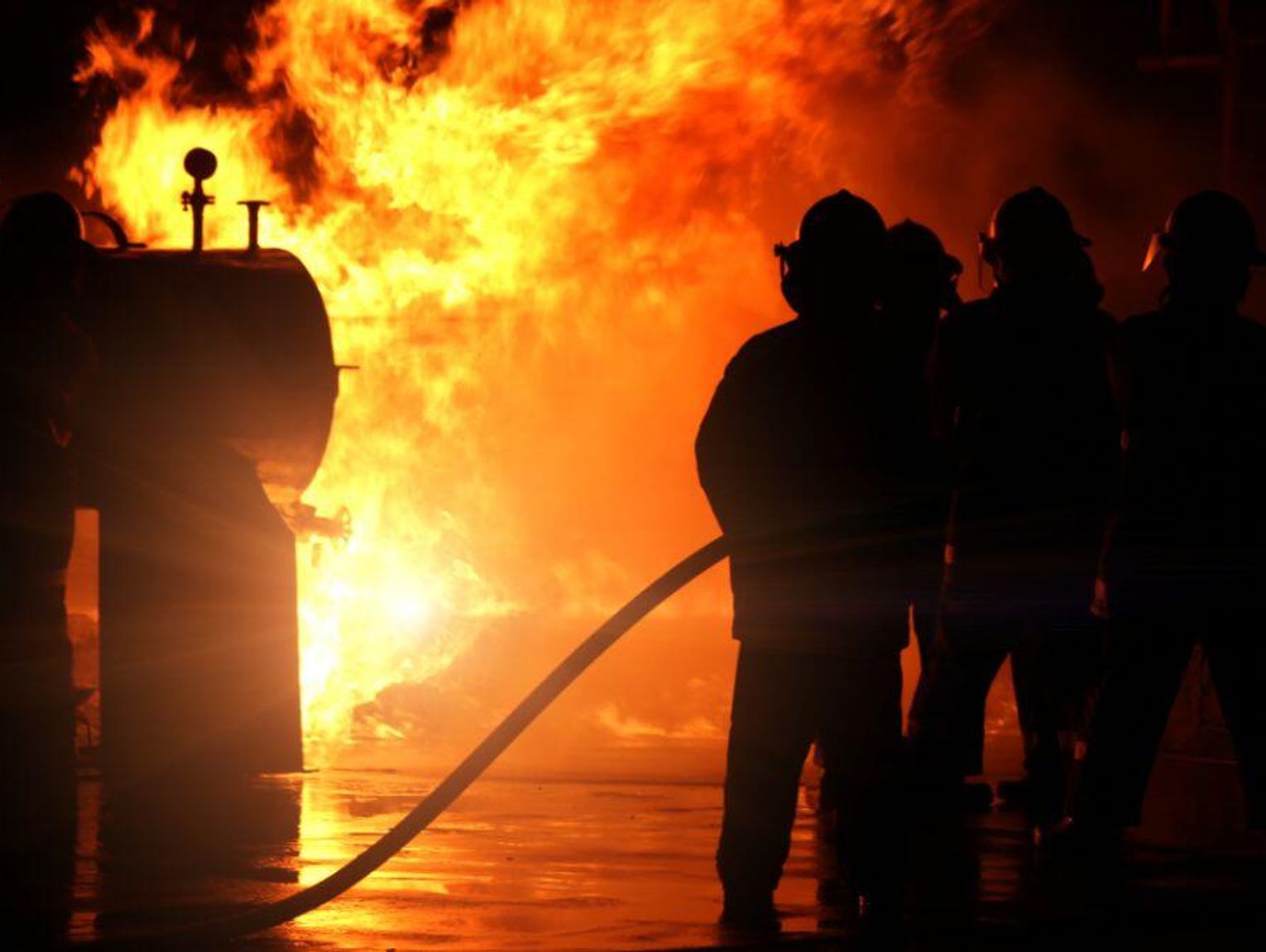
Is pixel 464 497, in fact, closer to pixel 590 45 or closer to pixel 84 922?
pixel 590 45

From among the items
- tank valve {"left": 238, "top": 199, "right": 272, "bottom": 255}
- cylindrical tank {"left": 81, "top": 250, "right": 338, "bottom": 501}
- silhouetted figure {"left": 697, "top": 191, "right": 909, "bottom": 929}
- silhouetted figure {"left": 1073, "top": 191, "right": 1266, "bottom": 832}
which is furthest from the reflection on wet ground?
tank valve {"left": 238, "top": 199, "right": 272, "bottom": 255}

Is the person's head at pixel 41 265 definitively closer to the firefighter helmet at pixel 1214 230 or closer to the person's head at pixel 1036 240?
the person's head at pixel 1036 240

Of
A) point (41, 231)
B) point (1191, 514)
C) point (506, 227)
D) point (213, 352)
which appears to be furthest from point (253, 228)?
point (1191, 514)

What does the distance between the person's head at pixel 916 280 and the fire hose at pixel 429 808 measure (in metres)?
2.86

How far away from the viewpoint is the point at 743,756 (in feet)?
22.6

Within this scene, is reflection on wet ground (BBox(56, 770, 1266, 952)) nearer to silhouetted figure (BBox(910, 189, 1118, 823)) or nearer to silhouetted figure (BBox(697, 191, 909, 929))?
silhouetted figure (BBox(697, 191, 909, 929))

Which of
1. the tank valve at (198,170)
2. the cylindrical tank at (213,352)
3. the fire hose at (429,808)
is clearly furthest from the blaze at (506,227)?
the fire hose at (429,808)

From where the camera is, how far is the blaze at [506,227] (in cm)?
1758

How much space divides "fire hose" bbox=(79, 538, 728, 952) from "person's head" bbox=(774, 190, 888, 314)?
0.70m

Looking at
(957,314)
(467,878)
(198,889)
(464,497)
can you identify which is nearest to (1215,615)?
(957,314)

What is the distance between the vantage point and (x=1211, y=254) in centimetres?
802

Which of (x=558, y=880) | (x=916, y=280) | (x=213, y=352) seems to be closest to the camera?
(x=558, y=880)

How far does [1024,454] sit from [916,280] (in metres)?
1.61

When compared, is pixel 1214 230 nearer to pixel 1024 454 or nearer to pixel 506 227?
pixel 1024 454
